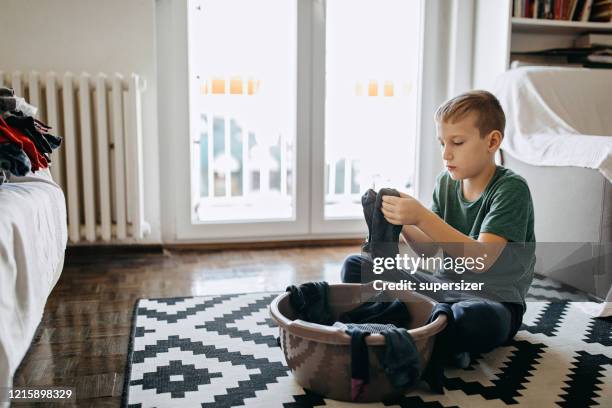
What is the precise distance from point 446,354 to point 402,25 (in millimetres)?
1942

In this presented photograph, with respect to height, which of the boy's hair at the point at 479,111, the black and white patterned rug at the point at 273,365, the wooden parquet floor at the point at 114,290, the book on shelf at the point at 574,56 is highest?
the book on shelf at the point at 574,56

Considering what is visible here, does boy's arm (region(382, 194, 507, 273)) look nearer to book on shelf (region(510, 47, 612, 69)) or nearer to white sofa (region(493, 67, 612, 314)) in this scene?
white sofa (region(493, 67, 612, 314))

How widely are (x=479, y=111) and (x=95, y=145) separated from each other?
1658 mm

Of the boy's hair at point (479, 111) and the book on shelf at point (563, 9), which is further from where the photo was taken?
the book on shelf at point (563, 9)

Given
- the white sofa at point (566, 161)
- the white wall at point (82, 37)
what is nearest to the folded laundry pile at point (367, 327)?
the white sofa at point (566, 161)

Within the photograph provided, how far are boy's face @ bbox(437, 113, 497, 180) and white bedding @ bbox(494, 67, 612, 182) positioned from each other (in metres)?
0.77

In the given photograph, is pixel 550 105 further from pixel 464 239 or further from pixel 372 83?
pixel 464 239

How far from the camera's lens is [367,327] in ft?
4.17

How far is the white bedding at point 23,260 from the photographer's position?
0.89 m

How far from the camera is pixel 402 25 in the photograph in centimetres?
277

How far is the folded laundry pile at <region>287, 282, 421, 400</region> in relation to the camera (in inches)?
41.9

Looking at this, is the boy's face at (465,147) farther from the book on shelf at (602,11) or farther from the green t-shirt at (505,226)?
the book on shelf at (602,11)

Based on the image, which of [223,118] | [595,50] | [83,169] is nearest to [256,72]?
[223,118]

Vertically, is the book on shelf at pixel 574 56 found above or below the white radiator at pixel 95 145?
above
